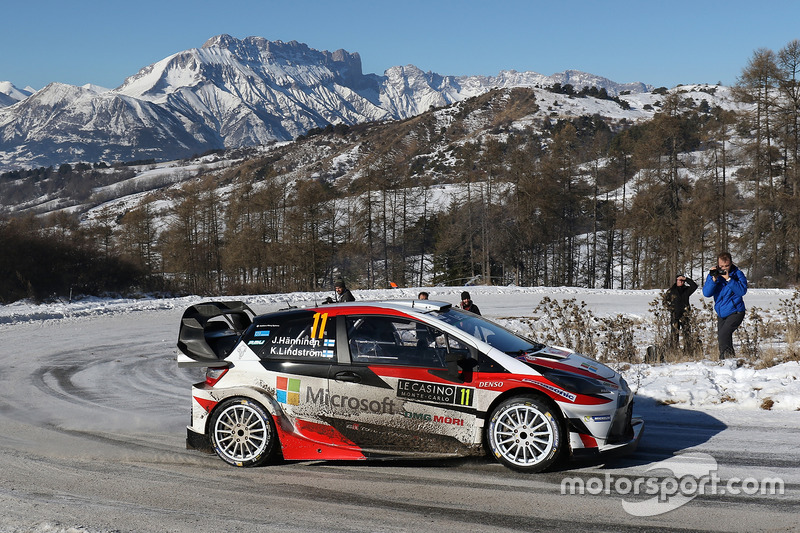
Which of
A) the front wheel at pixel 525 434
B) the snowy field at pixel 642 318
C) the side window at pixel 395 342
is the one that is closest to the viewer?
the front wheel at pixel 525 434

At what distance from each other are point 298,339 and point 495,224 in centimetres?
4628

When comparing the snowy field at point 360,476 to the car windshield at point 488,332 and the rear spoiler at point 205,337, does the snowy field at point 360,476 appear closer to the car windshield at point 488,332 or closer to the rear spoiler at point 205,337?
the rear spoiler at point 205,337

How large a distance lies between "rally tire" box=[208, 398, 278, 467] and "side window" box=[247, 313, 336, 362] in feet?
1.91

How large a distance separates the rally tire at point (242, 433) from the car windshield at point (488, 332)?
6.85 ft

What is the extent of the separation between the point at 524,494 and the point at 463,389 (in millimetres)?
1125

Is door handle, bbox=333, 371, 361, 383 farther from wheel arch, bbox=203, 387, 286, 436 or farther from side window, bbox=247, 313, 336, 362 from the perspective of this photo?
wheel arch, bbox=203, 387, 286, 436

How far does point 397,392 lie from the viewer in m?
6.43

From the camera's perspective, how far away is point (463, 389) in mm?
6289

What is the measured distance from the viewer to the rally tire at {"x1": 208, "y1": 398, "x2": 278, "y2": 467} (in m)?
6.66

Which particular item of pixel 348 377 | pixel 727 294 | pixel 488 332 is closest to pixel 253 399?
pixel 348 377

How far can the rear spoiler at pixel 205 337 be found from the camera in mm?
7188

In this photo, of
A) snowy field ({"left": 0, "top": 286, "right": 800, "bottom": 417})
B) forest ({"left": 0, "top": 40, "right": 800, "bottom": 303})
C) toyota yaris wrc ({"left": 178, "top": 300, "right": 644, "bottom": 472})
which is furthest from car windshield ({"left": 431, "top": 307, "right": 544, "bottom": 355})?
forest ({"left": 0, "top": 40, "right": 800, "bottom": 303})

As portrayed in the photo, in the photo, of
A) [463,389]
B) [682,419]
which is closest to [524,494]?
[463,389]

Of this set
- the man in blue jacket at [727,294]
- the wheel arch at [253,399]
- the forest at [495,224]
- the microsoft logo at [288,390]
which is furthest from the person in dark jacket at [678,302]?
the forest at [495,224]
